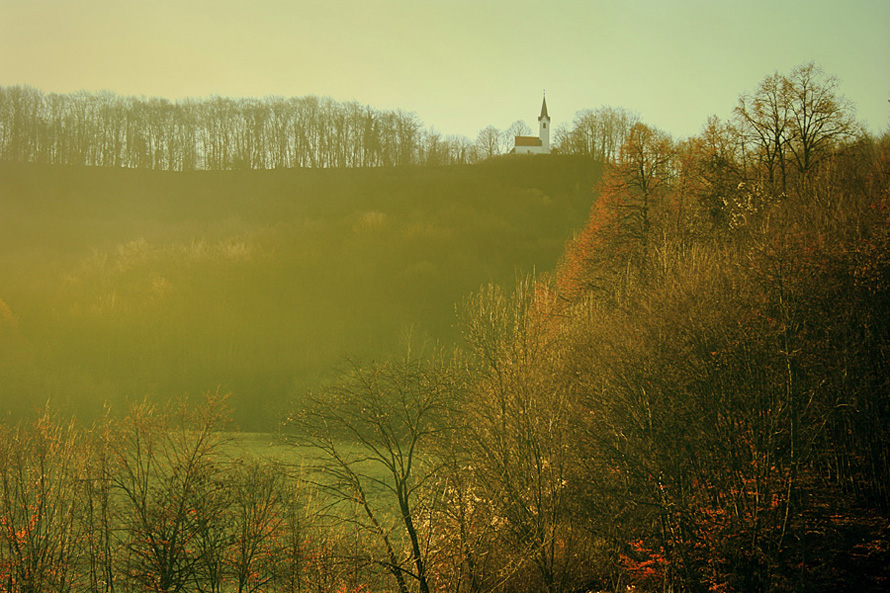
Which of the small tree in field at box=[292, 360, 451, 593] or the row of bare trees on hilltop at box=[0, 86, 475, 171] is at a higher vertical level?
the row of bare trees on hilltop at box=[0, 86, 475, 171]

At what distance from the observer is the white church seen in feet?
353

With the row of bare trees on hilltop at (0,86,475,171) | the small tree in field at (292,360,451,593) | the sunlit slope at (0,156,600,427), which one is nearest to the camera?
the small tree in field at (292,360,451,593)

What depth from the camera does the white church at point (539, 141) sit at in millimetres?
107500

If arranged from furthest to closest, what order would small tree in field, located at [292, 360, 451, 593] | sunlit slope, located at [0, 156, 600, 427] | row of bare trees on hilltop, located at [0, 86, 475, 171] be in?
1. row of bare trees on hilltop, located at [0, 86, 475, 171]
2. sunlit slope, located at [0, 156, 600, 427]
3. small tree in field, located at [292, 360, 451, 593]

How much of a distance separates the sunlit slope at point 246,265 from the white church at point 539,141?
54.1ft

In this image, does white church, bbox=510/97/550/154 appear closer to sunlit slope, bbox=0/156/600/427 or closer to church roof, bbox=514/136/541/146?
church roof, bbox=514/136/541/146

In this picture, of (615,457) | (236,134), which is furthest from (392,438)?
(236,134)

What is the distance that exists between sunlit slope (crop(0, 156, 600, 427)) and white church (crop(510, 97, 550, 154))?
649 inches

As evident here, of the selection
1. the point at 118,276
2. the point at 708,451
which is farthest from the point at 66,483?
the point at 118,276

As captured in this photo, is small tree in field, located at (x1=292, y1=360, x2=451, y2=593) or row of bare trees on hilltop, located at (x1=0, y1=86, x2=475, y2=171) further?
row of bare trees on hilltop, located at (x1=0, y1=86, x2=475, y2=171)

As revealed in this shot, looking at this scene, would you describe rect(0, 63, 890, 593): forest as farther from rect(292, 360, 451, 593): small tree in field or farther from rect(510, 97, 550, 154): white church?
rect(510, 97, 550, 154): white church

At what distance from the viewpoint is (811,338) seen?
19766mm

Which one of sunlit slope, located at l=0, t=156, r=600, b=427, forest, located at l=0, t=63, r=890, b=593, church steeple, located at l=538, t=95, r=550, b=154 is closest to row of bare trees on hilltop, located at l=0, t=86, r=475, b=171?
sunlit slope, located at l=0, t=156, r=600, b=427

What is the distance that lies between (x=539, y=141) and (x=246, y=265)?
56425 mm
